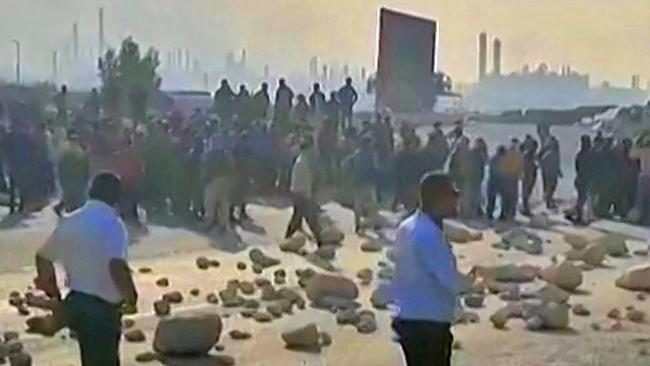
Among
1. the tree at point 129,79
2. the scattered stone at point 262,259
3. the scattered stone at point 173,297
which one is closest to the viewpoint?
the scattered stone at point 173,297

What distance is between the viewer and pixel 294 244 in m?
15.8

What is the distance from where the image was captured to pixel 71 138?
17.8m

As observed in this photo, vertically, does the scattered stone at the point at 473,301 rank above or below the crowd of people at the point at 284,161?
below

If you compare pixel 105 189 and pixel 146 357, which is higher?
pixel 105 189

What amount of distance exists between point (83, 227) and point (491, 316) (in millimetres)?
5748

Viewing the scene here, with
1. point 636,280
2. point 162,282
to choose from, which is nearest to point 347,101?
point 636,280

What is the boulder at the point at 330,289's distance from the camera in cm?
1218

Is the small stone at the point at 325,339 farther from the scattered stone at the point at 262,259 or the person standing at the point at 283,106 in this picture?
the person standing at the point at 283,106

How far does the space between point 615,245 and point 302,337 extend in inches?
303

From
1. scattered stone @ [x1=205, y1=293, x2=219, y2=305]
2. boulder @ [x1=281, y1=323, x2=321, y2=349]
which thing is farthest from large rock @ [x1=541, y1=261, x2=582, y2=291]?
boulder @ [x1=281, y1=323, x2=321, y2=349]

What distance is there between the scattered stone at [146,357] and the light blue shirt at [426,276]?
337cm

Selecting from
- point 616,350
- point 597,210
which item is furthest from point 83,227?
point 597,210

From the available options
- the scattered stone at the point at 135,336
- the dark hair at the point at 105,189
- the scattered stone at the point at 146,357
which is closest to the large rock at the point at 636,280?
the scattered stone at the point at 135,336

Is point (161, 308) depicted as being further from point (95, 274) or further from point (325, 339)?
point (95, 274)
